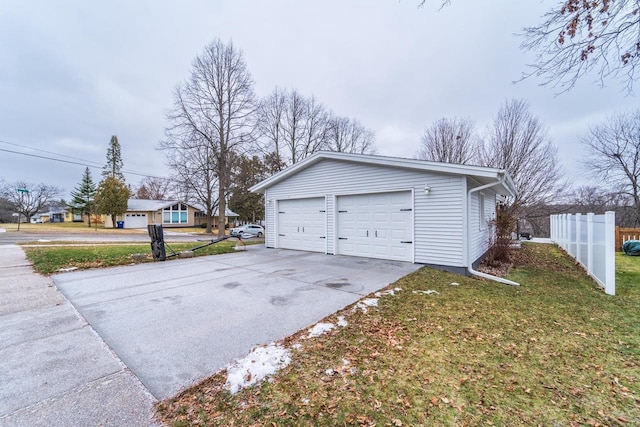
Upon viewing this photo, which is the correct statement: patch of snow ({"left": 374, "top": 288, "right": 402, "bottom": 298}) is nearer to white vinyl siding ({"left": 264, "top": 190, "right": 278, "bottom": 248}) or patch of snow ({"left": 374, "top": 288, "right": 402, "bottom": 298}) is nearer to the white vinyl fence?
the white vinyl fence

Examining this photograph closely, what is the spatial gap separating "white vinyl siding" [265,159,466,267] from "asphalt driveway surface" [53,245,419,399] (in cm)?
85

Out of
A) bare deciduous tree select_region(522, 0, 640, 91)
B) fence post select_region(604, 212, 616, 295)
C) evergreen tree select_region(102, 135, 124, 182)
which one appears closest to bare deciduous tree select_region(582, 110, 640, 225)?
fence post select_region(604, 212, 616, 295)

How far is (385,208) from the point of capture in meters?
7.97

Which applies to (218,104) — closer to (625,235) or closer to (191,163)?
(191,163)

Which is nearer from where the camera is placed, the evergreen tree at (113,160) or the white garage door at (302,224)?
the white garage door at (302,224)

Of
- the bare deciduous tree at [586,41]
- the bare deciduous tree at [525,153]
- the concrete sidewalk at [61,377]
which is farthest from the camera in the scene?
the bare deciduous tree at [525,153]

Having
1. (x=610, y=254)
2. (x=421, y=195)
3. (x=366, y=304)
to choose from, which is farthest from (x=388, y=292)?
(x=610, y=254)

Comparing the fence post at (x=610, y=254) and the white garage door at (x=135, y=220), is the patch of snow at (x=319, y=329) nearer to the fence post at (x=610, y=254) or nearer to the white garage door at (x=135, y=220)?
the fence post at (x=610, y=254)

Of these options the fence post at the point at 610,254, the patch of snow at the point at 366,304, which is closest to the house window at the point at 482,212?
the fence post at the point at 610,254

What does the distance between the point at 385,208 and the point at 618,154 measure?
20636 mm

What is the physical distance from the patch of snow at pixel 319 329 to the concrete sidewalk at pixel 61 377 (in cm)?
168

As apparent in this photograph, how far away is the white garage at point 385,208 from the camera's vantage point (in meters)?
6.69

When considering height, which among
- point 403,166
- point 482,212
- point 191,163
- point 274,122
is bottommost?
point 482,212

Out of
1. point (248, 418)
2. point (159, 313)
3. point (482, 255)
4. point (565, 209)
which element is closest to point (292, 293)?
point (159, 313)
